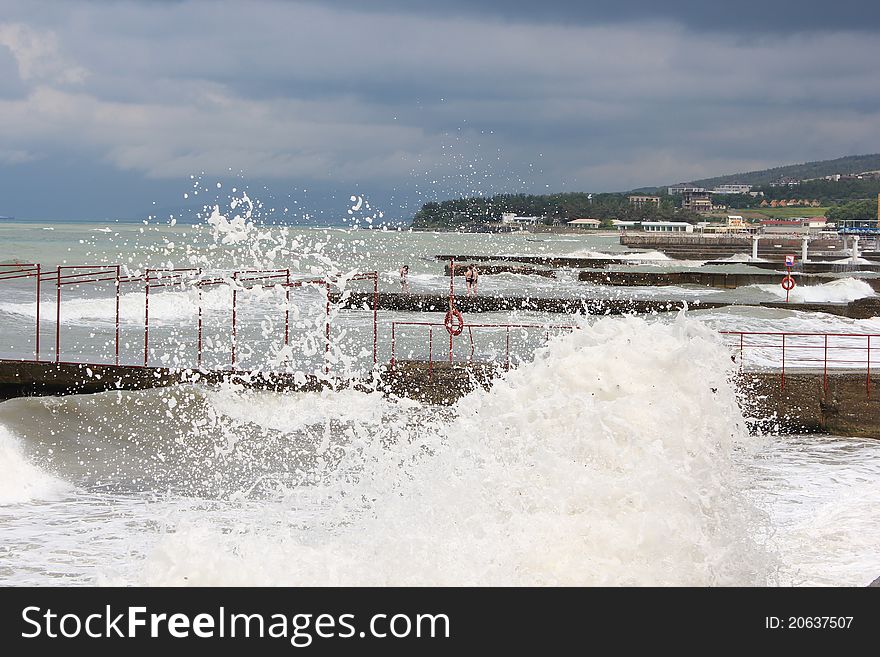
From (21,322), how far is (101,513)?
1888 cm

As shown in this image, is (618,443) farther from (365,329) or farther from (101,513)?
(365,329)

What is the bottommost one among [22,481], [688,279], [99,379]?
[22,481]

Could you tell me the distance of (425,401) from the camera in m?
15.5

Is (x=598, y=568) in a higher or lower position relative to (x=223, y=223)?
lower

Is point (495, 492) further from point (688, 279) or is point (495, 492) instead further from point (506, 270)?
point (506, 270)

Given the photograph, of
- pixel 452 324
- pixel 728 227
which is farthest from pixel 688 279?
pixel 728 227

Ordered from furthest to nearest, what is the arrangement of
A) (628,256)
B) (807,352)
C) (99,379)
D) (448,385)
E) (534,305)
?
(628,256) → (534,305) → (807,352) → (99,379) → (448,385)

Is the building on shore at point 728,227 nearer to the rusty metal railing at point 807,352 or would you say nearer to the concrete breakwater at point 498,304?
the concrete breakwater at point 498,304

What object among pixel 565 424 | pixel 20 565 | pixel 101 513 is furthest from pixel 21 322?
pixel 565 424

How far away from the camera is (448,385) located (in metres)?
15.5

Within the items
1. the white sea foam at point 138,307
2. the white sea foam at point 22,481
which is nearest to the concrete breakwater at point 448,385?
the white sea foam at point 22,481

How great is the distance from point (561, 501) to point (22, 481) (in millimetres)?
6361

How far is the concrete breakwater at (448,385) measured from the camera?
1466 centimetres

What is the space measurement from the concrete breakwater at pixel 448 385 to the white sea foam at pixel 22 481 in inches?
143
